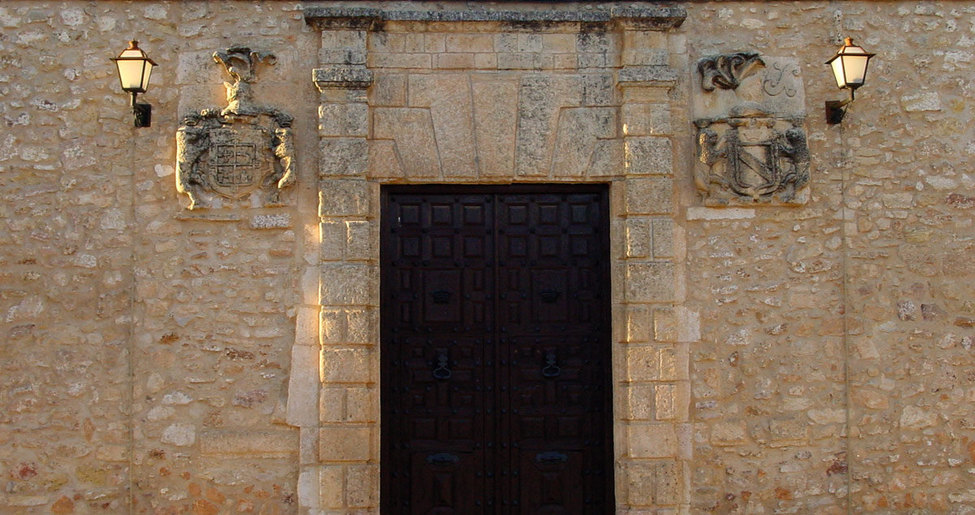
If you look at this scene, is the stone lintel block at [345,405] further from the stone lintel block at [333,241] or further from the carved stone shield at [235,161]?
the carved stone shield at [235,161]

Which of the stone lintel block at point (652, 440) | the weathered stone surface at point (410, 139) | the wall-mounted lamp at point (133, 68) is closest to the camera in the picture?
the wall-mounted lamp at point (133, 68)

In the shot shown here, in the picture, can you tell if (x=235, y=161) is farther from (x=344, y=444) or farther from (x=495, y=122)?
(x=344, y=444)

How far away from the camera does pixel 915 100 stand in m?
4.95

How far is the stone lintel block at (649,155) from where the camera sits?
4.83 meters

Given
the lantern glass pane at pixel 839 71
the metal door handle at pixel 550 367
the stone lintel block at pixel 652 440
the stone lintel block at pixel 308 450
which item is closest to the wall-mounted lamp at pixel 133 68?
the stone lintel block at pixel 308 450

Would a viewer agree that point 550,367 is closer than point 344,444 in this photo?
No

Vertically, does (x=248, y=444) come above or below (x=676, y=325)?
below

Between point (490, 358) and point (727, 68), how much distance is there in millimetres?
2222

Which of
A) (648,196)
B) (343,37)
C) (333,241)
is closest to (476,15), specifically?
(343,37)

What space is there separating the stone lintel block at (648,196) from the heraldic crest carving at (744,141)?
206 millimetres

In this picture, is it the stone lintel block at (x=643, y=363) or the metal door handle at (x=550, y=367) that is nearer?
the stone lintel block at (x=643, y=363)

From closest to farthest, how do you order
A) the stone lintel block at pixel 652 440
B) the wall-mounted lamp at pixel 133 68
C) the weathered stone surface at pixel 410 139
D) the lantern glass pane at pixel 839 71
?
the wall-mounted lamp at pixel 133 68
the lantern glass pane at pixel 839 71
the stone lintel block at pixel 652 440
the weathered stone surface at pixel 410 139

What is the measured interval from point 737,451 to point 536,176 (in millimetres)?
1983

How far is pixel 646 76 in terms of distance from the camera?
4.83 m
